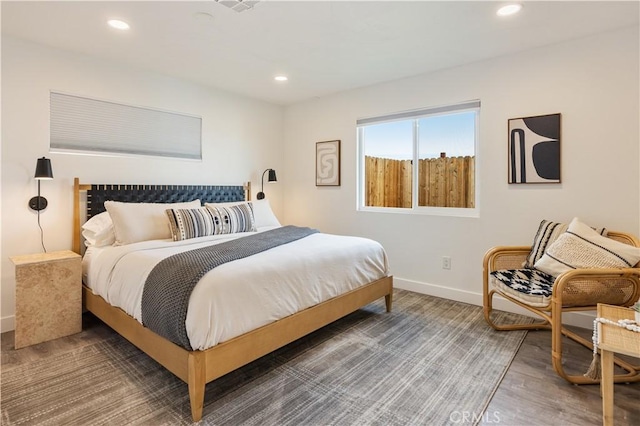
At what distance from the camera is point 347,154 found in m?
4.41

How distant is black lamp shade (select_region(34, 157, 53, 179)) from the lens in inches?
108

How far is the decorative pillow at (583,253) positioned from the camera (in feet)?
7.49

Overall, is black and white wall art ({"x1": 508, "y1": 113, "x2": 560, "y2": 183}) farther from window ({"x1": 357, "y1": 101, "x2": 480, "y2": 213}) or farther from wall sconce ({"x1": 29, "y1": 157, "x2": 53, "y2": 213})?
wall sconce ({"x1": 29, "y1": 157, "x2": 53, "y2": 213})

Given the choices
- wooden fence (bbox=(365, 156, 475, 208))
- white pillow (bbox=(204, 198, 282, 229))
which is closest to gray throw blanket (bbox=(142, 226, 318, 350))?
white pillow (bbox=(204, 198, 282, 229))

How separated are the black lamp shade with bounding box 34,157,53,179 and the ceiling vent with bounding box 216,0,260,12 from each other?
1.96 m

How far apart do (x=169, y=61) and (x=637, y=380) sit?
175 inches

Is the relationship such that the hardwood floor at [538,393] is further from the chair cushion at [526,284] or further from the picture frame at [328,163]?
the picture frame at [328,163]

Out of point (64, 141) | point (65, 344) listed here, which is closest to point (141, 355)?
point (65, 344)

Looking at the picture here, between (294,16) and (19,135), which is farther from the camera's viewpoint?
(19,135)

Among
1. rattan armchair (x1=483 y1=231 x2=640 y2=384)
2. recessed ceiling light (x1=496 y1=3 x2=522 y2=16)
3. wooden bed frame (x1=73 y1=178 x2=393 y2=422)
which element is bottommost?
wooden bed frame (x1=73 y1=178 x2=393 y2=422)

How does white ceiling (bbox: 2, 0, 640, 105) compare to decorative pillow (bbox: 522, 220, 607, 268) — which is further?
decorative pillow (bbox: 522, 220, 607, 268)

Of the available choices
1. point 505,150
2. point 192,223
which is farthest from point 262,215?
point 505,150

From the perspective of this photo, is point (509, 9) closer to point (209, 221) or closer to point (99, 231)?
point (209, 221)

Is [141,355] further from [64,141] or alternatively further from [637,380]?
[637,380]
